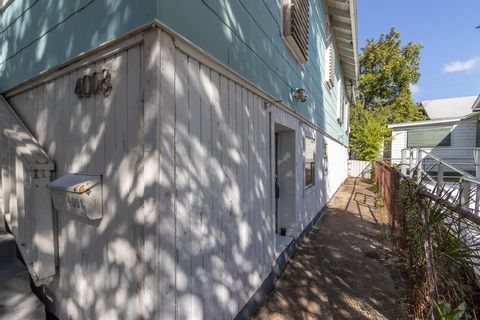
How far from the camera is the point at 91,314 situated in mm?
2072

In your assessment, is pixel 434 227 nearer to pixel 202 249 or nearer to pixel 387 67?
pixel 202 249

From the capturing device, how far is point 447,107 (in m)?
28.4

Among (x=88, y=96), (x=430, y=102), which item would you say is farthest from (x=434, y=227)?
(x=430, y=102)

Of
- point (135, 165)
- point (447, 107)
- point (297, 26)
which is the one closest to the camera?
point (135, 165)

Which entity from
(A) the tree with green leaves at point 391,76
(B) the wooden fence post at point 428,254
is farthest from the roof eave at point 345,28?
(A) the tree with green leaves at point 391,76

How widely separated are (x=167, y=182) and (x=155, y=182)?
3.5 inches

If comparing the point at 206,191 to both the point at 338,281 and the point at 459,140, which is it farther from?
the point at 459,140

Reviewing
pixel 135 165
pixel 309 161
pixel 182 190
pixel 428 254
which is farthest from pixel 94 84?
pixel 309 161

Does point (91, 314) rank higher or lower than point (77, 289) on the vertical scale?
lower

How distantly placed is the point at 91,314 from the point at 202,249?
1028 mm

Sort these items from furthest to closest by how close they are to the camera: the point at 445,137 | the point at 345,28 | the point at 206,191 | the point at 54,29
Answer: the point at 445,137 < the point at 345,28 < the point at 54,29 < the point at 206,191

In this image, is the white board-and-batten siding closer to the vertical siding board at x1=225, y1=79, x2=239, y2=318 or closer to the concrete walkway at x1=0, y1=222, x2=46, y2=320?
the vertical siding board at x1=225, y1=79, x2=239, y2=318

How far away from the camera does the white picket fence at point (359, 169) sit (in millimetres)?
19122

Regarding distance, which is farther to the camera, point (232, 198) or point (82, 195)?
point (232, 198)
